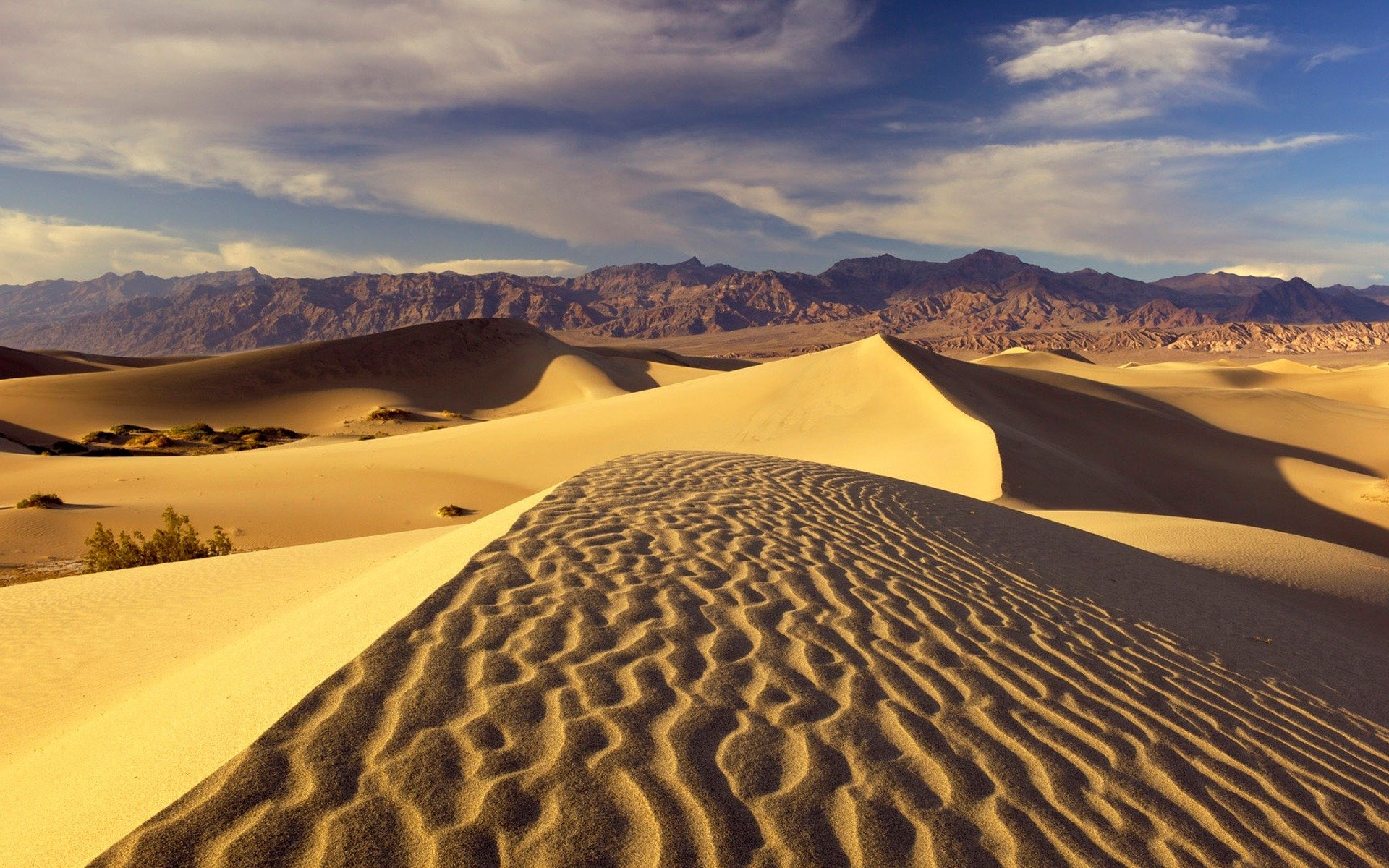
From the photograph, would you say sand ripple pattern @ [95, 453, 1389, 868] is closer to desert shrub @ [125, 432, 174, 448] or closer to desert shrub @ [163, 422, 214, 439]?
desert shrub @ [125, 432, 174, 448]

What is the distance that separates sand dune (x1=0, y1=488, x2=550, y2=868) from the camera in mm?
2545

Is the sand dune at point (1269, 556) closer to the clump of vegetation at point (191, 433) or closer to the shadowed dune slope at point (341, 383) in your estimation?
the clump of vegetation at point (191, 433)

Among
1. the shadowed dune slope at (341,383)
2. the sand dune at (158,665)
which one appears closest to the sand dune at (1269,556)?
the sand dune at (158,665)

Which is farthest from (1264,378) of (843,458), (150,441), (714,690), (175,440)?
(150,441)

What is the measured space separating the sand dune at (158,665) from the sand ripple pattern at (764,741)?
0.88 ft

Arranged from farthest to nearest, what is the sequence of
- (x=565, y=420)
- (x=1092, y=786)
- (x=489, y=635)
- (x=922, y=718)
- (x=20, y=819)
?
1. (x=565, y=420)
2. (x=489, y=635)
3. (x=922, y=718)
4. (x=1092, y=786)
5. (x=20, y=819)

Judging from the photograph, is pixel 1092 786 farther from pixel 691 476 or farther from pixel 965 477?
pixel 965 477

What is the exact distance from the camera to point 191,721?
3.04 m

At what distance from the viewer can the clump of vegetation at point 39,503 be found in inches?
512

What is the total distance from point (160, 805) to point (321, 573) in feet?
19.6

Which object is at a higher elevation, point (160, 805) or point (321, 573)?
point (160, 805)

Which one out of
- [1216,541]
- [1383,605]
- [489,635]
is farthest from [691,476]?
[1383,605]

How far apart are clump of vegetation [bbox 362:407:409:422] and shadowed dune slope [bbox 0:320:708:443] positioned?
1.82 metres

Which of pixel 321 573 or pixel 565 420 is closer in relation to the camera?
pixel 321 573
